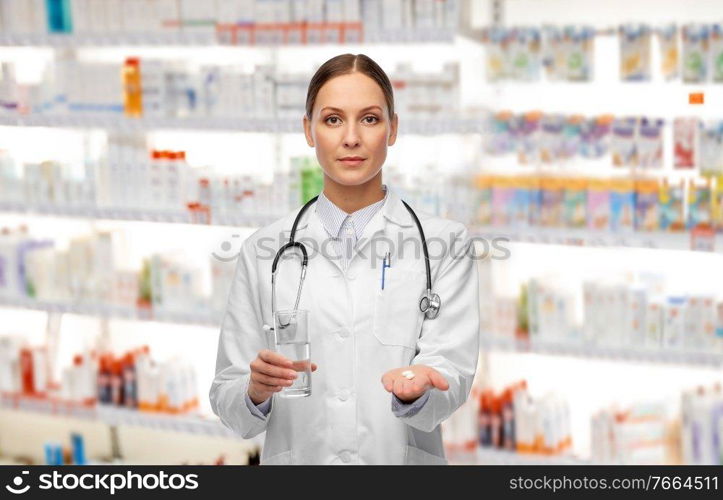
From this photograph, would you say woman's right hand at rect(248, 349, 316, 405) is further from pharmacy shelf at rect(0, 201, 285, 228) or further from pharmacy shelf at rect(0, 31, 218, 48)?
pharmacy shelf at rect(0, 31, 218, 48)

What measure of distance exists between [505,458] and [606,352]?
0.64 metres

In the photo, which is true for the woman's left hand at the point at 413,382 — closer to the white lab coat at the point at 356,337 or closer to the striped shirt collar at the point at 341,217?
the white lab coat at the point at 356,337

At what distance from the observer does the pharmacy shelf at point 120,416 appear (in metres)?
4.45

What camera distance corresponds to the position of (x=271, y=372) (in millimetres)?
1756

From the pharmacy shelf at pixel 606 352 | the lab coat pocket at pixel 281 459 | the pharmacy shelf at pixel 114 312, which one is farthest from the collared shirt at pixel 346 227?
the pharmacy shelf at pixel 114 312

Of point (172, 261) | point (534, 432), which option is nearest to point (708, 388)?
point (534, 432)

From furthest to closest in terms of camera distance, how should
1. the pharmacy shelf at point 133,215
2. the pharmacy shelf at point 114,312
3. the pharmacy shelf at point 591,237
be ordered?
the pharmacy shelf at point 114,312, the pharmacy shelf at point 133,215, the pharmacy shelf at point 591,237

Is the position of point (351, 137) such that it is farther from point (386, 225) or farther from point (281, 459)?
point (281, 459)

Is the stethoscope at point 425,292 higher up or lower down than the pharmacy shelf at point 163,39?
lower down

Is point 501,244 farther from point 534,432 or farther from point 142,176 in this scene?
point 142,176

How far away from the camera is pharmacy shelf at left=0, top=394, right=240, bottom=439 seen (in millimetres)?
4445
